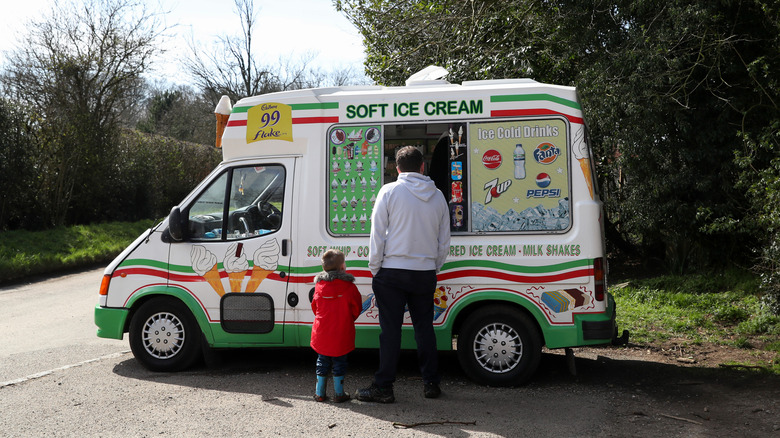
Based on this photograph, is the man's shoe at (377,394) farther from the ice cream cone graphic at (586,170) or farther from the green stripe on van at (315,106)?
the green stripe on van at (315,106)

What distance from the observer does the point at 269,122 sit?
6379mm

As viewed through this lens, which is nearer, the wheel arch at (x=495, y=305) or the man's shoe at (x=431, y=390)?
the man's shoe at (x=431, y=390)

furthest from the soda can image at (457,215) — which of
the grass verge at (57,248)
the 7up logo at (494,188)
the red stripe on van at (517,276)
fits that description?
the grass verge at (57,248)

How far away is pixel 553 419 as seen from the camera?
5.09 m

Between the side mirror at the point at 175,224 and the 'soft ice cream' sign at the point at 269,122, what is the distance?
2.96 ft

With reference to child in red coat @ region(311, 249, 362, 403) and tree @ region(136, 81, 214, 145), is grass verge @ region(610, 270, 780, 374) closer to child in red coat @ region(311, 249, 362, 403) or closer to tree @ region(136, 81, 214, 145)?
child in red coat @ region(311, 249, 362, 403)

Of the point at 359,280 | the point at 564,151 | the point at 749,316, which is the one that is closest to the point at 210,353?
the point at 359,280

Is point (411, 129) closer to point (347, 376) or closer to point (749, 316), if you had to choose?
point (347, 376)

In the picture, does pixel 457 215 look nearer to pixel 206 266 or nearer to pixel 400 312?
pixel 400 312

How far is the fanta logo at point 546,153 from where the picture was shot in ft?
19.2

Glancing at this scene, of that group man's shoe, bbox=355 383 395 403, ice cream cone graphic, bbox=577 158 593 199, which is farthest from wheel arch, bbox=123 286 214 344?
ice cream cone graphic, bbox=577 158 593 199

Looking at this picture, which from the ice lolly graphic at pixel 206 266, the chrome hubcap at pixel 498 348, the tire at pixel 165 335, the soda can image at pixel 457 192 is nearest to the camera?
the chrome hubcap at pixel 498 348

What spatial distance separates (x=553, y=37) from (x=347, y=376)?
7.00 m

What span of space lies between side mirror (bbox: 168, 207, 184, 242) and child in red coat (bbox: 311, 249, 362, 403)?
1.55 meters
